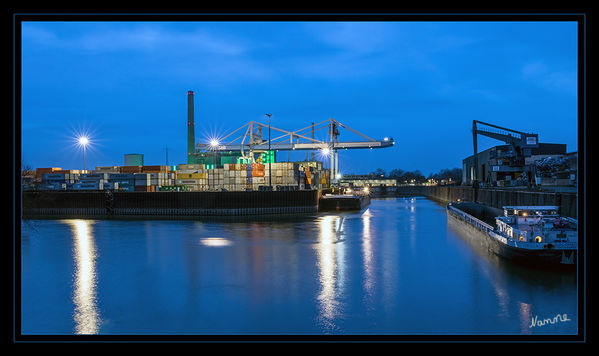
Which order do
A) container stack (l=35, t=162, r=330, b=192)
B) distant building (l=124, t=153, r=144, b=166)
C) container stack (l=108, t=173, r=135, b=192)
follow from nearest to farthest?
container stack (l=35, t=162, r=330, b=192) → container stack (l=108, t=173, r=135, b=192) → distant building (l=124, t=153, r=144, b=166)

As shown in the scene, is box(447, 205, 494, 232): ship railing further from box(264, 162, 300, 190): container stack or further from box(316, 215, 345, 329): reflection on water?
box(264, 162, 300, 190): container stack

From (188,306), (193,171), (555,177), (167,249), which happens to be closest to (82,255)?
(167,249)

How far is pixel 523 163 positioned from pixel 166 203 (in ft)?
180

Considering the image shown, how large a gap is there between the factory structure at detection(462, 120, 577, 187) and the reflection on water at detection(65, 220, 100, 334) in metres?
38.9

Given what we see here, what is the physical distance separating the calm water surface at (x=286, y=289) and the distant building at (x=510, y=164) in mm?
32716

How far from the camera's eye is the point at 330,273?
65.6 feet

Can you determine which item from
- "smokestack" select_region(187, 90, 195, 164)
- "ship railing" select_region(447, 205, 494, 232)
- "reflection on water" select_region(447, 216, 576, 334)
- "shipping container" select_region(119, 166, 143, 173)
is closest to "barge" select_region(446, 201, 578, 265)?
"reflection on water" select_region(447, 216, 576, 334)

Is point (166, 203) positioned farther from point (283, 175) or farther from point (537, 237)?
point (537, 237)

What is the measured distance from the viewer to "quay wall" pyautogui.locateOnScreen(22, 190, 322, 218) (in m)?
54.2

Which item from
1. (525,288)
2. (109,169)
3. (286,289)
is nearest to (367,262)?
(286,289)

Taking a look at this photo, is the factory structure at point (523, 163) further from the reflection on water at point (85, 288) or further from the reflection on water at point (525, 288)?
the reflection on water at point (85, 288)

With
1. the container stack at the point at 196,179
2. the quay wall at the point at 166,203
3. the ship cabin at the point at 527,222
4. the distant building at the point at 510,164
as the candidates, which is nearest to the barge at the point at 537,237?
the ship cabin at the point at 527,222
